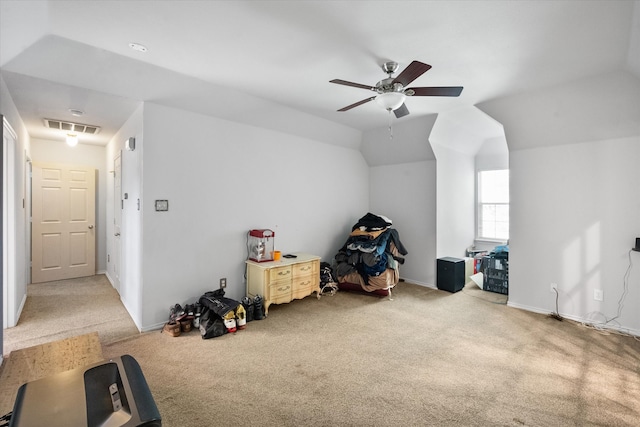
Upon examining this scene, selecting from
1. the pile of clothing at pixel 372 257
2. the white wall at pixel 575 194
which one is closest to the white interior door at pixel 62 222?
the pile of clothing at pixel 372 257

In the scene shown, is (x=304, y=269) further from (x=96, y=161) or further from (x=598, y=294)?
(x=96, y=161)

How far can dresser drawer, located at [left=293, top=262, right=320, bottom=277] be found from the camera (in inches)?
163

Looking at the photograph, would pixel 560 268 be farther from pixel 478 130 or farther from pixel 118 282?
pixel 118 282

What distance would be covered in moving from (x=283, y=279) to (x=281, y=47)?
8.67 ft

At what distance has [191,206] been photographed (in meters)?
3.66

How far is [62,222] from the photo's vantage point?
529 cm

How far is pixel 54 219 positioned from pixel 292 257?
4216 millimetres

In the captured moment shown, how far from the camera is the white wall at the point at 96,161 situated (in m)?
5.22

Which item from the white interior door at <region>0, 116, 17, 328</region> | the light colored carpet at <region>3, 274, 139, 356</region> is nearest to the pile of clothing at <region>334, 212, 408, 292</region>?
the light colored carpet at <region>3, 274, 139, 356</region>

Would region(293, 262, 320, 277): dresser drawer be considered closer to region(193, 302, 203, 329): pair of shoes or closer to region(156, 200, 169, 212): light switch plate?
region(193, 302, 203, 329): pair of shoes

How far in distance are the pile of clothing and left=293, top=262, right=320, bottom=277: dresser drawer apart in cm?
70

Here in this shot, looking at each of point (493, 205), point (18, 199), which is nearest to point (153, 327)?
point (18, 199)

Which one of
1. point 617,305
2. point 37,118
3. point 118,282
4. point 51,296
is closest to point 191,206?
point 118,282

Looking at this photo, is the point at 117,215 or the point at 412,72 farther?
the point at 117,215
